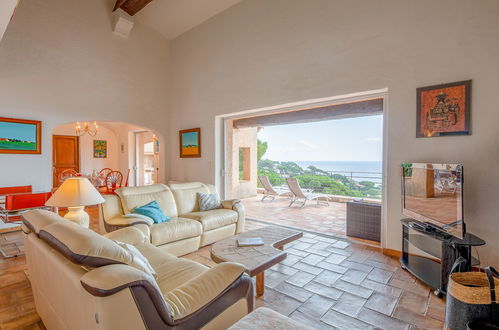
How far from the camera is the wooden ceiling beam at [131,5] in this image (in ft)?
16.3

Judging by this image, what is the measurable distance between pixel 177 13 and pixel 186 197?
4249 millimetres

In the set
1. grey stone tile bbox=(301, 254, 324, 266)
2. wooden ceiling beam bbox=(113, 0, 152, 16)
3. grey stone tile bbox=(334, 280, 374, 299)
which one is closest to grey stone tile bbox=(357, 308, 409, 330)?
grey stone tile bbox=(334, 280, 374, 299)

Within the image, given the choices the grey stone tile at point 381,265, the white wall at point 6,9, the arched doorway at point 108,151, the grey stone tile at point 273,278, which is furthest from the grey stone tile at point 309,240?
the arched doorway at point 108,151

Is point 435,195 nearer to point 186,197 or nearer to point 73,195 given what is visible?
point 186,197

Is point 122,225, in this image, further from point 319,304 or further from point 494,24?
point 494,24

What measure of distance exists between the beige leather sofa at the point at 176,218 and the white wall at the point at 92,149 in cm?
639

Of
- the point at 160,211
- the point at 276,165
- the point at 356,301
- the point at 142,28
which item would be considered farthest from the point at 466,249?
the point at 276,165

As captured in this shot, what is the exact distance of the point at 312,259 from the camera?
312 centimetres

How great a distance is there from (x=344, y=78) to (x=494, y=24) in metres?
1.59

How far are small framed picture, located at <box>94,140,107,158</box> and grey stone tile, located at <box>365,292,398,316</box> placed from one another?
31.0ft

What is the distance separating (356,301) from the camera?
2.24 metres

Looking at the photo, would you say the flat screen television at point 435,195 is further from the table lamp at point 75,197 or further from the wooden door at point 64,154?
the wooden door at point 64,154

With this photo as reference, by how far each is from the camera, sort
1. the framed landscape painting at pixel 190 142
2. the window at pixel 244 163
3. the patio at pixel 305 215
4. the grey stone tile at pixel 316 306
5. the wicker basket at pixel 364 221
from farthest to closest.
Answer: the window at pixel 244 163 → the framed landscape painting at pixel 190 142 → the patio at pixel 305 215 → the wicker basket at pixel 364 221 → the grey stone tile at pixel 316 306

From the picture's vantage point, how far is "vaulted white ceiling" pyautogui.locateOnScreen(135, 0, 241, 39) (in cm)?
521
